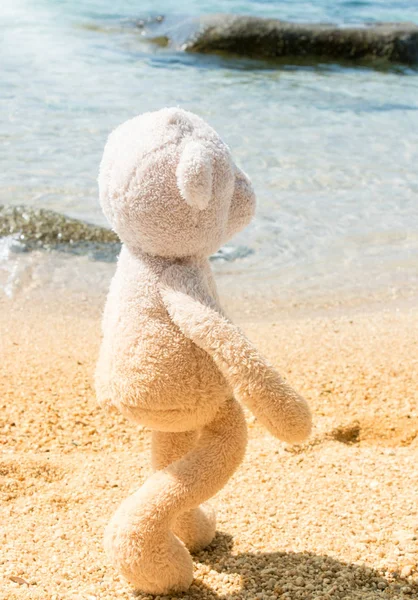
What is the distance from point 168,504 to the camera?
7.23ft

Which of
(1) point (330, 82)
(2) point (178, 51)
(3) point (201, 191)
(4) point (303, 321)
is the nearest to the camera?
(3) point (201, 191)

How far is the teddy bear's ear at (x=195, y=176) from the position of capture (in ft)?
6.71

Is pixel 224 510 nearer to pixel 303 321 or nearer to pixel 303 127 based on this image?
pixel 303 321

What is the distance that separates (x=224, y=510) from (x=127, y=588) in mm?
635

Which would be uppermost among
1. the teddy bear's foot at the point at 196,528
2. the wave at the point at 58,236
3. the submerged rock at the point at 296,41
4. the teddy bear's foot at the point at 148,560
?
the submerged rock at the point at 296,41

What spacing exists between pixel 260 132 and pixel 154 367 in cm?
717

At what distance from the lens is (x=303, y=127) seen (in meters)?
9.30

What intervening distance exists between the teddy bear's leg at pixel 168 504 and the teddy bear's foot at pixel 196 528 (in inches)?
9.4

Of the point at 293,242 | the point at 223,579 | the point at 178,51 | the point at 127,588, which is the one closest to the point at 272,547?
the point at 223,579

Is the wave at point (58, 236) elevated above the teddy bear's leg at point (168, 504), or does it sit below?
below

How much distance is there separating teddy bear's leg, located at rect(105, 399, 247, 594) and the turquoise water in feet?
11.6

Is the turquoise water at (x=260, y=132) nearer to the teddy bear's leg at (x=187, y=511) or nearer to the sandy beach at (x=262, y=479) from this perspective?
the sandy beach at (x=262, y=479)

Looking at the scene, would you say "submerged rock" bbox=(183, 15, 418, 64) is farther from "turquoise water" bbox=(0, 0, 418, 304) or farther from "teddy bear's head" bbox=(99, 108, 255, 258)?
"teddy bear's head" bbox=(99, 108, 255, 258)

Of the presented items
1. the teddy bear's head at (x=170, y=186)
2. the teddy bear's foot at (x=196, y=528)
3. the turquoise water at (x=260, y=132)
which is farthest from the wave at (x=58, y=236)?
the teddy bear's head at (x=170, y=186)
